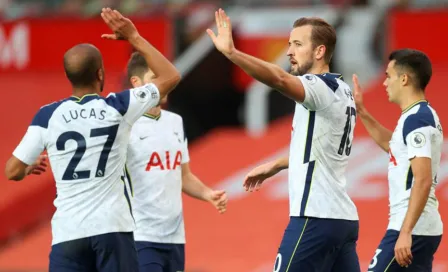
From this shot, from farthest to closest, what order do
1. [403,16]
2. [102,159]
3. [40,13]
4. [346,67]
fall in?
[40,13] < [346,67] < [403,16] < [102,159]

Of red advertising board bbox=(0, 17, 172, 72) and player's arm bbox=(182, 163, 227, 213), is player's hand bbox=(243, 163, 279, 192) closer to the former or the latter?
player's arm bbox=(182, 163, 227, 213)

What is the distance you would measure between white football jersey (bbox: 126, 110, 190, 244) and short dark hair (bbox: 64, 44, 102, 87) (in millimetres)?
1597

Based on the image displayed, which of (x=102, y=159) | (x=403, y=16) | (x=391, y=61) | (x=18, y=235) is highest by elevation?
(x=403, y=16)

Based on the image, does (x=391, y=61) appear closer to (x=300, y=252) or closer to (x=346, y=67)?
(x=300, y=252)

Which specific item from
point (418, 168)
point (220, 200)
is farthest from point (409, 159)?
point (220, 200)

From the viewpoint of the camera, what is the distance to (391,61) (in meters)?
7.64

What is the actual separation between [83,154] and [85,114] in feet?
Answer: 0.78

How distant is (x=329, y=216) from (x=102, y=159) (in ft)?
4.71

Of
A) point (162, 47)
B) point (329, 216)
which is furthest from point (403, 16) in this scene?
point (329, 216)

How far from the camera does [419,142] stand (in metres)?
7.18

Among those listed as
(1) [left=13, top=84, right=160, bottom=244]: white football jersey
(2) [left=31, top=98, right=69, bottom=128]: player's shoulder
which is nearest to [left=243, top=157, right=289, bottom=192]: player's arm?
(1) [left=13, top=84, right=160, bottom=244]: white football jersey

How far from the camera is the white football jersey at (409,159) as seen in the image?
727 centimetres

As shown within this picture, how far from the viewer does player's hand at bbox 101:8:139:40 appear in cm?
661

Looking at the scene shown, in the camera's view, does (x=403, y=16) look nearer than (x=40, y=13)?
Yes
